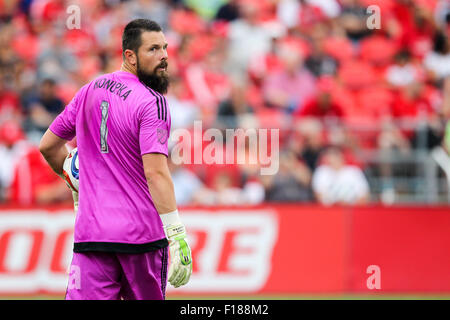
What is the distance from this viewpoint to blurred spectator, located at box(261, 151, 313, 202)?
471 inches

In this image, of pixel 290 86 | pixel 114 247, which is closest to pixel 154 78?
pixel 114 247

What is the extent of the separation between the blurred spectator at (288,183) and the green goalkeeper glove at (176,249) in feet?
22.9

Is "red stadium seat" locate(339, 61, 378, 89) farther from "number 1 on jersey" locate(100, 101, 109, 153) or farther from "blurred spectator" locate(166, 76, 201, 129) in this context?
"number 1 on jersey" locate(100, 101, 109, 153)

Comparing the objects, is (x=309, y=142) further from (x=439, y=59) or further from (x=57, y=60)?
(x=57, y=60)

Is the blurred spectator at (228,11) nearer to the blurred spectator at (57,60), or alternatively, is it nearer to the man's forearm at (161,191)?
the blurred spectator at (57,60)

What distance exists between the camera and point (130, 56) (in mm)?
5238

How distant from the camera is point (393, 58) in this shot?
15.3 meters

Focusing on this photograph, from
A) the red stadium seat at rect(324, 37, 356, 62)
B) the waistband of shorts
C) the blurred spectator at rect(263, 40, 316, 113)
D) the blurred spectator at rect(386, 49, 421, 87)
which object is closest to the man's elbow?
the waistband of shorts

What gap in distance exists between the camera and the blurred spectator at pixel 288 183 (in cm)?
1195

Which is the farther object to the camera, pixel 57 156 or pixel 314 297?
pixel 314 297

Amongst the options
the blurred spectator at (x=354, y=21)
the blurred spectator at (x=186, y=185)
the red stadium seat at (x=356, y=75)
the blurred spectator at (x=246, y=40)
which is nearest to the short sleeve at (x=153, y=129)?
the blurred spectator at (x=186, y=185)

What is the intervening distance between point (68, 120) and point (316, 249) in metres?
6.75

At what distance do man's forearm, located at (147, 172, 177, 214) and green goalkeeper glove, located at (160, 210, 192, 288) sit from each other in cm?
4
